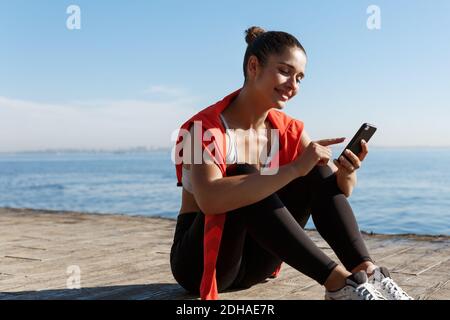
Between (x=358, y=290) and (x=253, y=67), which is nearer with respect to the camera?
(x=358, y=290)

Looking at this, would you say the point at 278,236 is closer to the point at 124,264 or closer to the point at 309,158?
the point at 309,158

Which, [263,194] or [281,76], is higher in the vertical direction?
[281,76]

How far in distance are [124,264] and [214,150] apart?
53.9 inches

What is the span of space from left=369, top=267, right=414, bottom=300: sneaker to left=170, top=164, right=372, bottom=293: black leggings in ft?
0.40

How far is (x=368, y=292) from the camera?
5.85ft

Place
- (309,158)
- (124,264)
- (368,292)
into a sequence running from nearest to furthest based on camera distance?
1. (368,292)
2. (309,158)
3. (124,264)

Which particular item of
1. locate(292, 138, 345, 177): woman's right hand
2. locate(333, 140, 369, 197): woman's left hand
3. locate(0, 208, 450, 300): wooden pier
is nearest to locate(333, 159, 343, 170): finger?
locate(333, 140, 369, 197): woman's left hand

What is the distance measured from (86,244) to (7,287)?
124cm

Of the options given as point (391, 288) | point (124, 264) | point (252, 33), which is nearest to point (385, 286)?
point (391, 288)

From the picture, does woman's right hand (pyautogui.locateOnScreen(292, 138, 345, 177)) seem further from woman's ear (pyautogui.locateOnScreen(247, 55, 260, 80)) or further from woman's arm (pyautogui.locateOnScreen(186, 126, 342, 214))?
woman's ear (pyautogui.locateOnScreen(247, 55, 260, 80))

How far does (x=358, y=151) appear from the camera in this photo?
220 centimetres

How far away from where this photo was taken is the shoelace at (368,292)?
5.81ft
